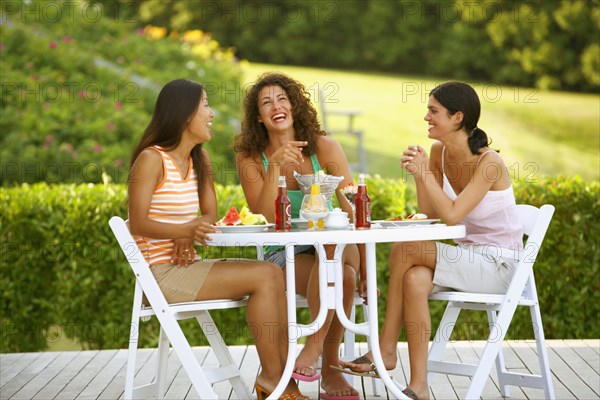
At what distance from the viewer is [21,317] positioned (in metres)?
5.18

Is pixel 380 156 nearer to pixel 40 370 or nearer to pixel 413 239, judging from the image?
pixel 40 370

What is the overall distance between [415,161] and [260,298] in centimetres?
77

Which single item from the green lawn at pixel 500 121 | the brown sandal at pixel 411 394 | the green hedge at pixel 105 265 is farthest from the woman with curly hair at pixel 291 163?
the green lawn at pixel 500 121

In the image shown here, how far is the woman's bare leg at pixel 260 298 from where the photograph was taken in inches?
134

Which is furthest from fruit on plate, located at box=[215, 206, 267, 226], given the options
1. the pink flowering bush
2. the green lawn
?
the green lawn

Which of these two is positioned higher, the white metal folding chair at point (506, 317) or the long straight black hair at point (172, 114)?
the long straight black hair at point (172, 114)

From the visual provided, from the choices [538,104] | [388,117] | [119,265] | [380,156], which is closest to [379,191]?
[119,265]

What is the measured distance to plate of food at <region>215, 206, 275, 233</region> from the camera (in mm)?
3375

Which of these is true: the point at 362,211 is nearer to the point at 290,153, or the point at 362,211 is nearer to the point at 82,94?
the point at 290,153

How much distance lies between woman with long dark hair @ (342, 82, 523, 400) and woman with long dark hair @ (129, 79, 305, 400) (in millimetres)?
359

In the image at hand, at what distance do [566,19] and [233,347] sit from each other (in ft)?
52.9

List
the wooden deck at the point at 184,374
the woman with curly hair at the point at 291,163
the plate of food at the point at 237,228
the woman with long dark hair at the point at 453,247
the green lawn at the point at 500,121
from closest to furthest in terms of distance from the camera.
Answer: the plate of food at the point at 237,228, the woman with long dark hair at the point at 453,247, the woman with curly hair at the point at 291,163, the wooden deck at the point at 184,374, the green lawn at the point at 500,121

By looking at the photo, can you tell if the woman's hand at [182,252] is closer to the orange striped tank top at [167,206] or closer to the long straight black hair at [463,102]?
the orange striped tank top at [167,206]

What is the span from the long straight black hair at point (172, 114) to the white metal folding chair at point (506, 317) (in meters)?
1.17
